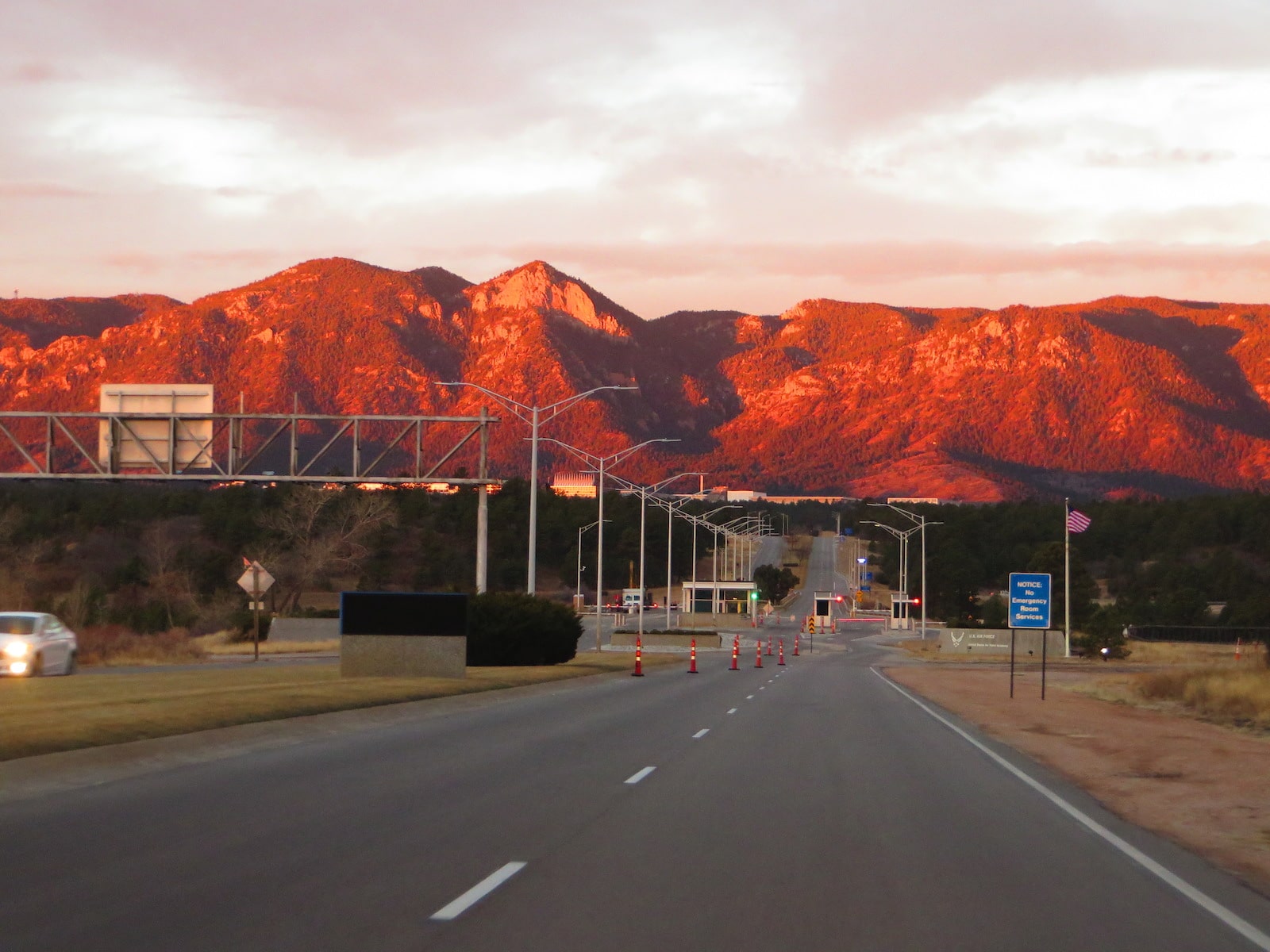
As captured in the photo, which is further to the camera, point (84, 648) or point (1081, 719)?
point (84, 648)

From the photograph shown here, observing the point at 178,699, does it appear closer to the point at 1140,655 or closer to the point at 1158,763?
the point at 1158,763

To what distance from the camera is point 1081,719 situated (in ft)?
99.1

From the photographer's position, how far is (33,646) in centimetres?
3291

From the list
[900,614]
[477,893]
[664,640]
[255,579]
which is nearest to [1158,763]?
[477,893]

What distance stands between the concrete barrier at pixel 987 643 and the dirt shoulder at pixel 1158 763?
4336 centimetres

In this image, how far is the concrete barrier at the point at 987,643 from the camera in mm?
83125

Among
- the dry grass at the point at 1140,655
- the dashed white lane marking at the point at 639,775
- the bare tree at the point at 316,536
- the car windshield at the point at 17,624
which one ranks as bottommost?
the dry grass at the point at 1140,655

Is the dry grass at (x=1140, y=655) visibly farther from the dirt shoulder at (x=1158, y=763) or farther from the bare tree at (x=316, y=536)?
the bare tree at (x=316, y=536)

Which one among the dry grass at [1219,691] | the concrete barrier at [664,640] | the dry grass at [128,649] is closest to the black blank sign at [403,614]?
the dry grass at [128,649]

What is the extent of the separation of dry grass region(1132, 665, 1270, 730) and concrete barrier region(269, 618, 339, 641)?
4575cm

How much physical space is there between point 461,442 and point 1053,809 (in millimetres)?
38909

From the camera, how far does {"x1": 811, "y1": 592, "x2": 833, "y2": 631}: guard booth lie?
133 meters

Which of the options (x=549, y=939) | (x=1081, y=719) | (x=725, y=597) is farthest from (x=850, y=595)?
(x=549, y=939)

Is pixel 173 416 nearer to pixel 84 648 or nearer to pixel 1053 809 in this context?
pixel 84 648
